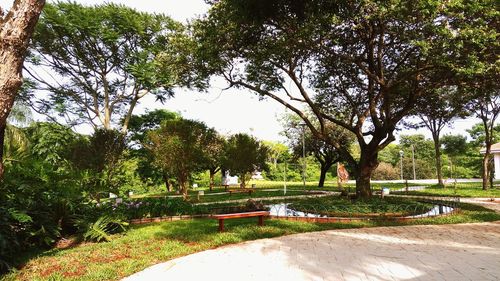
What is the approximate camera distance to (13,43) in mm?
4426

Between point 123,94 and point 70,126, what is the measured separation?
552cm

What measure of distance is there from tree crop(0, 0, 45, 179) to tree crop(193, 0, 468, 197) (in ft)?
15.0

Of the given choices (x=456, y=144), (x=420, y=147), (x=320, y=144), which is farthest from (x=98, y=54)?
(x=420, y=147)

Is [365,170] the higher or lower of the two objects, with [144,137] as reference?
lower

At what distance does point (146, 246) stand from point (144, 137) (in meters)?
25.5

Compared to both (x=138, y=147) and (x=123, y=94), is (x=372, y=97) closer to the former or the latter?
(x=123, y=94)

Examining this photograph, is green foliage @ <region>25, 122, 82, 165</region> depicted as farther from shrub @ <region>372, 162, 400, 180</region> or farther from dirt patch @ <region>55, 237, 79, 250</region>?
shrub @ <region>372, 162, 400, 180</region>

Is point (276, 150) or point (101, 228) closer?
point (101, 228)

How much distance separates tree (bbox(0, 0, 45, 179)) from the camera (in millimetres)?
4375

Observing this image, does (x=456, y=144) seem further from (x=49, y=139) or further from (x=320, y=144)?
(x=49, y=139)

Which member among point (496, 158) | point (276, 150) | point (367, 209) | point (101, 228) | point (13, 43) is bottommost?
point (101, 228)

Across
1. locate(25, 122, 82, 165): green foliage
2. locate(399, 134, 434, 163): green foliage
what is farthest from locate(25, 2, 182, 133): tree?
locate(399, 134, 434, 163): green foliage

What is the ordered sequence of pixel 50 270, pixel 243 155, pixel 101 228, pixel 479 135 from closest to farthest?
1. pixel 50 270
2. pixel 101 228
3. pixel 243 155
4. pixel 479 135

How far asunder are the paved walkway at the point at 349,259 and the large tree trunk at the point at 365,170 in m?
5.78
